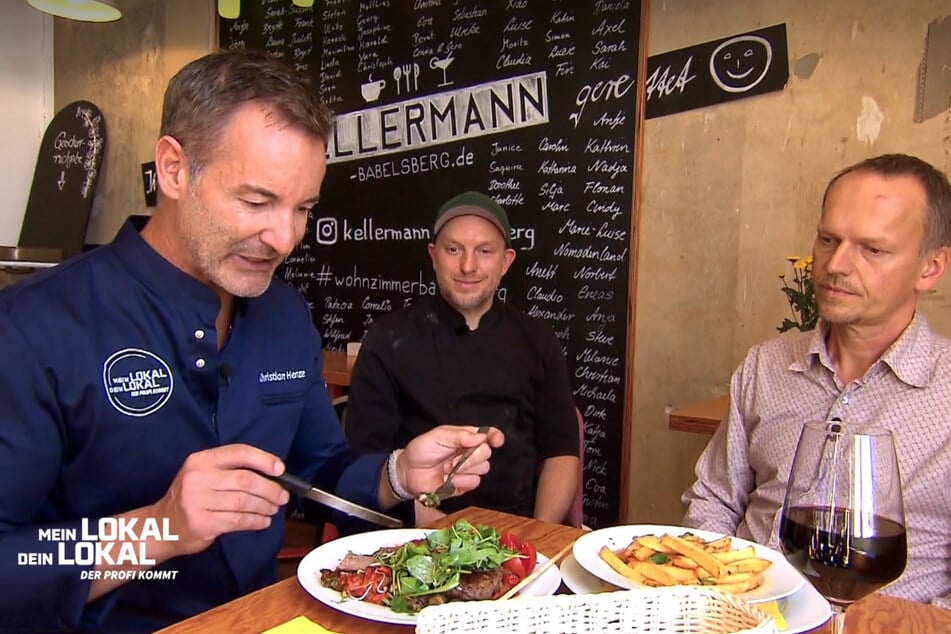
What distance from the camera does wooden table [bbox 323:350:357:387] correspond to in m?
3.64

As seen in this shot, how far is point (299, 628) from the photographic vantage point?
3.49ft

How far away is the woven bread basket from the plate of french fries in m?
0.23

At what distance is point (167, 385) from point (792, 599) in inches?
40.8

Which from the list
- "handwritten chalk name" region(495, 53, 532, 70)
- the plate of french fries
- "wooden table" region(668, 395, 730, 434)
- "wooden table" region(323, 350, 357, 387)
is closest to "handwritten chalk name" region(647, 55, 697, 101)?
"handwritten chalk name" region(495, 53, 532, 70)

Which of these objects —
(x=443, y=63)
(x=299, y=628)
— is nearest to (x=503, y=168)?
(x=443, y=63)

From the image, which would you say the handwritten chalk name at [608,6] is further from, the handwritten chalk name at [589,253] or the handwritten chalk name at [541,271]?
the handwritten chalk name at [541,271]

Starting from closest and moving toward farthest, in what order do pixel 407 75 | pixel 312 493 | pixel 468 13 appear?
pixel 312 493 → pixel 468 13 → pixel 407 75

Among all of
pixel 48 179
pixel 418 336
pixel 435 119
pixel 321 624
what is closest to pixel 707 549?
pixel 321 624

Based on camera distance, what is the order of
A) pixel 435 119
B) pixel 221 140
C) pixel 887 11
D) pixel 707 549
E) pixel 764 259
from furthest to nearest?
pixel 435 119
pixel 764 259
pixel 887 11
pixel 221 140
pixel 707 549

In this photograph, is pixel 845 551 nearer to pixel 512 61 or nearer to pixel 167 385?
pixel 167 385

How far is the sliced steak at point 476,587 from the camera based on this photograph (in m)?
1.11

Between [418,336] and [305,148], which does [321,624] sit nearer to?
[305,148]

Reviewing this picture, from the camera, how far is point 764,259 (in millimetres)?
3168

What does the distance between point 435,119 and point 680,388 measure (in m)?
1.78
